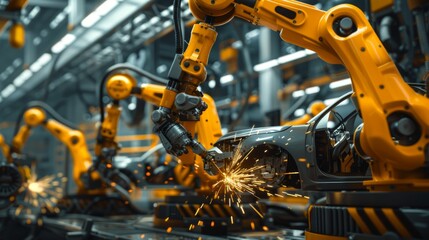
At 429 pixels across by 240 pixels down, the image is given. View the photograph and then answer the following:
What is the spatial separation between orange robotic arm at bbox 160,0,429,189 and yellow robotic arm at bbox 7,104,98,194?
246 inches

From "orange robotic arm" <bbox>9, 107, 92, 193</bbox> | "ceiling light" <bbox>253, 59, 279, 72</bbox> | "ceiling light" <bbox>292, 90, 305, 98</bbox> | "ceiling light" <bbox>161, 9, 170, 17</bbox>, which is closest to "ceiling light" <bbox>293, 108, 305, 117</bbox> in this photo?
"ceiling light" <bbox>292, 90, 305, 98</bbox>

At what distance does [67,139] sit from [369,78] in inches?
296

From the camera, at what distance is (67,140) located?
9.52 m

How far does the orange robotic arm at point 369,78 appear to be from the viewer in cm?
292

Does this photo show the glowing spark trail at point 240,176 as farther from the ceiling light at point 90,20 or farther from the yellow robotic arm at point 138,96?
the ceiling light at point 90,20

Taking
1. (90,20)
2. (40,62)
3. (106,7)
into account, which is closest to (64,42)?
(90,20)

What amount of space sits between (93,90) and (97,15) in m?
5.55

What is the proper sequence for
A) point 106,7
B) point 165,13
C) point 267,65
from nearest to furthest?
point 165,13
point 267,65
point 106,7

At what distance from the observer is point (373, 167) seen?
10.4 feet

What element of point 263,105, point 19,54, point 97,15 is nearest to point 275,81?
point 263,105

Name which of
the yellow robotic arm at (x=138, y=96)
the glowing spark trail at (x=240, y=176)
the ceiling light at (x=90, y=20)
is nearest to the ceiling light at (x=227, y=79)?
the ceiling light at (x=90, y=20)

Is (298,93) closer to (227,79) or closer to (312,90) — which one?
(312,90)

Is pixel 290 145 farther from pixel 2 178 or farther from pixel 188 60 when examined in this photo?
pixel 2 178

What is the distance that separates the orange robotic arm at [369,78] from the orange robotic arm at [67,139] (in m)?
6.25
